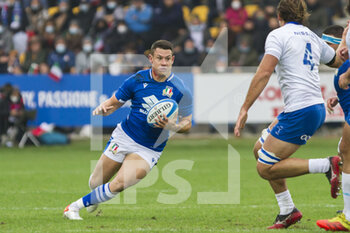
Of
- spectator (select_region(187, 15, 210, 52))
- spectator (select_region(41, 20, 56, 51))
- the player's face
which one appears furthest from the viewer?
spectator (select_region(41, 20, 56, 51))

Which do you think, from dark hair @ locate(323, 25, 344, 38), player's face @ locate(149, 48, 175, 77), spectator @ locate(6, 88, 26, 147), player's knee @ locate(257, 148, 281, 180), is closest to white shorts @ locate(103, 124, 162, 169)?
player's face @ locate(149, 48, 175, 77)

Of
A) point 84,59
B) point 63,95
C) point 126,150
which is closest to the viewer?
point 126,150

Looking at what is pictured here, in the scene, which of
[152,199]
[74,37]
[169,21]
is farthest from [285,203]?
[74,37]

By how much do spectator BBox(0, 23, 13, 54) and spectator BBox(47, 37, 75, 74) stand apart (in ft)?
7.06

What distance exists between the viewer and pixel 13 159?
16.3 metres

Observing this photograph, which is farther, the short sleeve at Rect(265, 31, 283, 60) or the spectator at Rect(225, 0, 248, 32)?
the spectator at Rect(225, 0, 248, 32)

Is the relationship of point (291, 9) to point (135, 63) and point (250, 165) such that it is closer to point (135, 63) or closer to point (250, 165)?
point (250, 165)

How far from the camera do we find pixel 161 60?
27.8 ft

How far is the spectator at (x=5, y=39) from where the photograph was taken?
22.6 metres

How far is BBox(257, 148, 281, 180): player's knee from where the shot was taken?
7.43 meters

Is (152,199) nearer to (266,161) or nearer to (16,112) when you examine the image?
(266,161)

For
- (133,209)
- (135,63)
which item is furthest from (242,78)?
(133,209)

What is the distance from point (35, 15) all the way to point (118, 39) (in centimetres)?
380

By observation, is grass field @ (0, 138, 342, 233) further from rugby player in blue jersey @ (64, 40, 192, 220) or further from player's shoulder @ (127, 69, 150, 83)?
player's shoulder @ (127, 69, 150, 83)
